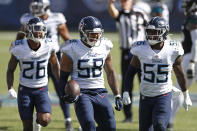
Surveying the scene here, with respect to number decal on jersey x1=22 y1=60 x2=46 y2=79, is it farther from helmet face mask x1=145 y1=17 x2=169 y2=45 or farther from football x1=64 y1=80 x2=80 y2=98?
helmet face mask x1=145 y1=17 x2=169 y2=45

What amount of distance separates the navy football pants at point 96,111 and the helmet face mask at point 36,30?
116cm

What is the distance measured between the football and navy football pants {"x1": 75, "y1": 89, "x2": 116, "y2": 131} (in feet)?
0.50

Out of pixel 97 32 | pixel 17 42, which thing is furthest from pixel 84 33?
pixel 17 42

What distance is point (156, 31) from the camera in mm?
6766

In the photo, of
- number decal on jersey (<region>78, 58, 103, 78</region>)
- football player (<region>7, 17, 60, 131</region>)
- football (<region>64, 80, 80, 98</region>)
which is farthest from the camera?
football player (<region>7, 17, 60, 131</region>)

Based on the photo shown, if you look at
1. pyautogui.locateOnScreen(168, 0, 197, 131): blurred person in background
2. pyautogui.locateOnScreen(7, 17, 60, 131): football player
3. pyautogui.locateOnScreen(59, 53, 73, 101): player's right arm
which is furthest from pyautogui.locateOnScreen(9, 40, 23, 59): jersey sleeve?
pyautogui.locateOnScreen(168, 0, 197, 131): blurred person in background

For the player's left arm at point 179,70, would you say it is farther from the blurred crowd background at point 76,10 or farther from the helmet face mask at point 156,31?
the blurred crowd background at point 76,10

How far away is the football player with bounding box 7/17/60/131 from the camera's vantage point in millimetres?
7254

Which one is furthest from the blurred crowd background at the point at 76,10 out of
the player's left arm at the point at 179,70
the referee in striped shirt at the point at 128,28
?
the player's left arm at the point at 179,70

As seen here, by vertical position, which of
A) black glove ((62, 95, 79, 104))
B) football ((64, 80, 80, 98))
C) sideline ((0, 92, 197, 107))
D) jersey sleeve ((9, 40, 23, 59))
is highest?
jersey sleeve ((9, 40, 23, 59))

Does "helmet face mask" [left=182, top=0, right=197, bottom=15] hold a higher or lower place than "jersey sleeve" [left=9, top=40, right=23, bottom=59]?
higher

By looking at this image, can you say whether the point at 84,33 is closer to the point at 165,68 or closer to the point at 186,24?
the point at 165,68

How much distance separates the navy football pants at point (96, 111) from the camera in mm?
6453

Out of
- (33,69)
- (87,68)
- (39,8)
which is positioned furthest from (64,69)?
(39,8)
